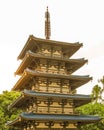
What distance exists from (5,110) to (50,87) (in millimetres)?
24641

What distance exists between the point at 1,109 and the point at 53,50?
23255mm

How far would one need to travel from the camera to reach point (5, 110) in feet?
172

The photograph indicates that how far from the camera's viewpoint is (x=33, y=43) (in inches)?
1257

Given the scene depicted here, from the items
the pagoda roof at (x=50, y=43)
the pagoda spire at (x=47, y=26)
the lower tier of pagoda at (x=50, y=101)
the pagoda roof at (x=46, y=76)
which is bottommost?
the lower tier of pagoda at (x=50, y=101)

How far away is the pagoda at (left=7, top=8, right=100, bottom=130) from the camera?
2803 centimetres

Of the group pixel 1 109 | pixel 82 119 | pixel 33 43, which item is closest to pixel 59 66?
pixel 33 43

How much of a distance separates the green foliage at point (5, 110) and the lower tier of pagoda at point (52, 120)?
20.2 m

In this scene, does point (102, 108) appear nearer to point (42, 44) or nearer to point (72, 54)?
point (72, 54)

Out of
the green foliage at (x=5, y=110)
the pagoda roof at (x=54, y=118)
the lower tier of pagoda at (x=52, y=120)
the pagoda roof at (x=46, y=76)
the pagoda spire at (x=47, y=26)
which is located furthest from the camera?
the green foliage at (x=5, y=110)

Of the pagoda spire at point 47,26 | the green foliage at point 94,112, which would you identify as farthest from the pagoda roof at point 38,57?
the green foliage at point 94,112

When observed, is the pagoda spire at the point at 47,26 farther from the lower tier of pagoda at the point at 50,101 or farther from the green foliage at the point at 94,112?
the green foliage at the point at 94,112

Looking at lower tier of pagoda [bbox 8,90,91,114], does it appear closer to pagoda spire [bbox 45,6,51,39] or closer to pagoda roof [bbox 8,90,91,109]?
pagoda roof [bbox 8,90,91,109]

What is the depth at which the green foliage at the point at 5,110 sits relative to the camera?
49.4 m

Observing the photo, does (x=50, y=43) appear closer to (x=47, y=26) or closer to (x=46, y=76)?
(x=46, y=76)
